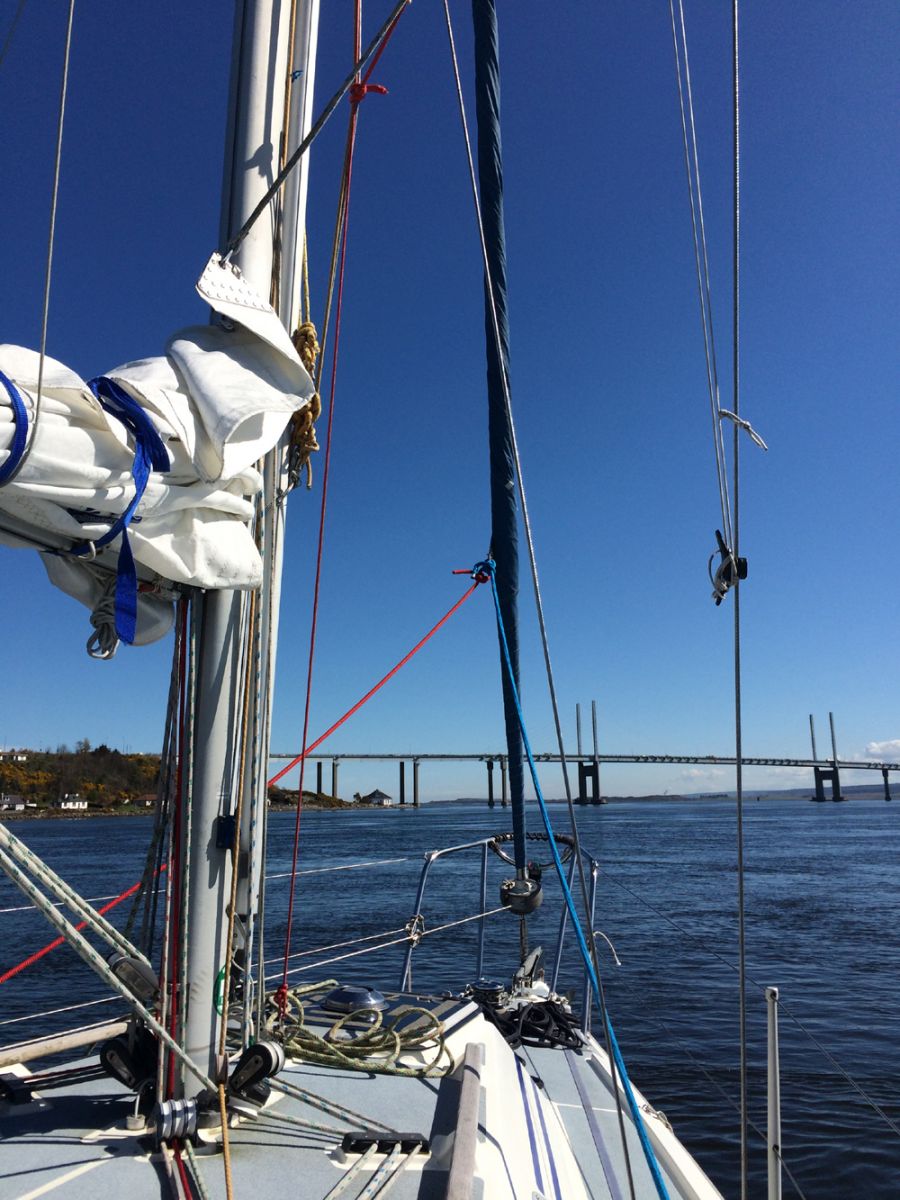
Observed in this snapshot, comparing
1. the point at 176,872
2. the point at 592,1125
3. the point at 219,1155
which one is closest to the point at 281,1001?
the point at 219,1155

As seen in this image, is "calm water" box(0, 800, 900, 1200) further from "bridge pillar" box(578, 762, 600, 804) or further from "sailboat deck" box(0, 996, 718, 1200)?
"bridge pillar" box(578, 762, 600, 804)

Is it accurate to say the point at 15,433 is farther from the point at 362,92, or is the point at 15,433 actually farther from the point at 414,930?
the point at 414,930

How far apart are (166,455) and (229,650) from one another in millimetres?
768

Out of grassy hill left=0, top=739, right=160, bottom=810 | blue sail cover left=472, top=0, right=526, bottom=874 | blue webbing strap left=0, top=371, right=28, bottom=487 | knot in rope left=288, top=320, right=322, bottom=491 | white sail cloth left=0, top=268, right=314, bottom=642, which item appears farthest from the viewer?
grassy hill left=0, top=739, right=160, bottom=810

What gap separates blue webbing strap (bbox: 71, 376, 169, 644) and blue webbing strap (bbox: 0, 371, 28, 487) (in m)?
0.26

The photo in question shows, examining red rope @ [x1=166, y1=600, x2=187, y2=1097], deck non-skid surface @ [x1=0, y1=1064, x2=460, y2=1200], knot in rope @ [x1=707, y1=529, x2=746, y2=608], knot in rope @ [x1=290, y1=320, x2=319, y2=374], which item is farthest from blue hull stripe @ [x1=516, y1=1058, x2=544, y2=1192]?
knot in rope @ [x1=290, y1=320, x2=319, y2=374]

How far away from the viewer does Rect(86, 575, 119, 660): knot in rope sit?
2.73m

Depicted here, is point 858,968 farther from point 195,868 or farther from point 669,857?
point 669,857

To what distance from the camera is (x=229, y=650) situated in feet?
9.34

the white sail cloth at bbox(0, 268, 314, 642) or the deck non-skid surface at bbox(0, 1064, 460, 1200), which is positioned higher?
the white sail cloth at bbox(0, 268, 314, 642)

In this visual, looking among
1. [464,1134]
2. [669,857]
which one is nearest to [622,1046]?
[464,1134]

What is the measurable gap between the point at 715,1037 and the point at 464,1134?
26.8ft

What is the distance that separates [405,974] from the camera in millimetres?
5285

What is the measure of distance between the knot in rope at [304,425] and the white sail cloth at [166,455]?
1.56 feet
